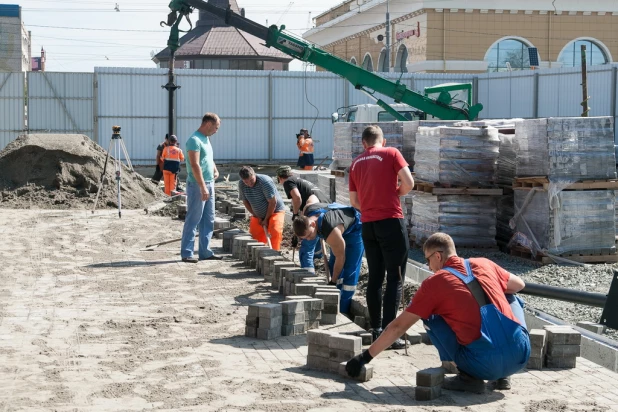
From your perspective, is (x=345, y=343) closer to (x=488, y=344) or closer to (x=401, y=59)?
(x=488, y=344)

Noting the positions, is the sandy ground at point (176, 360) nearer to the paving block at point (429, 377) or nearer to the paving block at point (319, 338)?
the paving block at point (429, 377)

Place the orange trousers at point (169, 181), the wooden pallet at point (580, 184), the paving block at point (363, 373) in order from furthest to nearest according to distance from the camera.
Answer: the orange trousers at point (169, 181) < the wooden pallet at point (580, 184) < the paving block at point (363, 373)

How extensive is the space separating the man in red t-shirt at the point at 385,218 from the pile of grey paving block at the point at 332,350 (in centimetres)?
85

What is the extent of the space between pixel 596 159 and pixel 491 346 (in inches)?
264

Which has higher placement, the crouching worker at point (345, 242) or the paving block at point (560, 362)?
the crouching worker at point (345, 242)

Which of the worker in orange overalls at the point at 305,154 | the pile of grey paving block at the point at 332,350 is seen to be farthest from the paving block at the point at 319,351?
the worker in orange overalls at the point at 305,154

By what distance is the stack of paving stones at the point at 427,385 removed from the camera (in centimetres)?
607

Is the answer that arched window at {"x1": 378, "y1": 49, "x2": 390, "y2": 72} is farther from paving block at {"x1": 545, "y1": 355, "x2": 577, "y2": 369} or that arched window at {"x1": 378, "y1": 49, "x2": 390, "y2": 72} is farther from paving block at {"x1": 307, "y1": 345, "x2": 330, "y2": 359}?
paving block at {"x1": 307, "y1": 345, "x2": 330, "y2": 359}

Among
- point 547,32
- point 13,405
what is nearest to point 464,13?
point 547,32

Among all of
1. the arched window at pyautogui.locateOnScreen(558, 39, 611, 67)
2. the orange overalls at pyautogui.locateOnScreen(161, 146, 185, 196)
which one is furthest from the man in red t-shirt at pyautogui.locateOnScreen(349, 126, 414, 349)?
the arched window at pyautogui.locateOnScreen(558, 39, 611, 67)

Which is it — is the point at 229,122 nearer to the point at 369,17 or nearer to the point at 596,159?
the point at 369,17

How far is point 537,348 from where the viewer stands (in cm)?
697

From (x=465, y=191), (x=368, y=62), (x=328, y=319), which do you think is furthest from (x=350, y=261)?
(x=368, y=62)

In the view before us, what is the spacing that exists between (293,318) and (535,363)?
2165mm
